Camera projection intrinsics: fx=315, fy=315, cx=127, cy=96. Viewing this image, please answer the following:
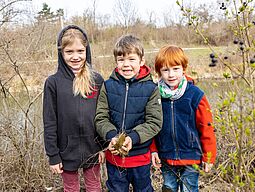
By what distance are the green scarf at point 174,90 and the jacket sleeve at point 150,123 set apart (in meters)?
0.08

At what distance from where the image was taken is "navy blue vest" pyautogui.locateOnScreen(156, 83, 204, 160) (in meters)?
2.27

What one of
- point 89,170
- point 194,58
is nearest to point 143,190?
point 89,170

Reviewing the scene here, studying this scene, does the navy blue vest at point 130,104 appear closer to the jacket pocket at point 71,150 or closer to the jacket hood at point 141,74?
the jacket hood at point 141,74

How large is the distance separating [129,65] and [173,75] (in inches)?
12.9

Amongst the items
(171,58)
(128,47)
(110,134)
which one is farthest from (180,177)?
(128,47)

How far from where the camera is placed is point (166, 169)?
2496 millimetres

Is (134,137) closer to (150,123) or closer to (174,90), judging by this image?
(150,123)

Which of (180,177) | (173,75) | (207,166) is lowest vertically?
(180,177)

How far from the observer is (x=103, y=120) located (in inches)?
90.1

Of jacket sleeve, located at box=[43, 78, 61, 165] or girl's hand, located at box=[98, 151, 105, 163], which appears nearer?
jacket sleeve, located at box=[43, 78, 61, 165]

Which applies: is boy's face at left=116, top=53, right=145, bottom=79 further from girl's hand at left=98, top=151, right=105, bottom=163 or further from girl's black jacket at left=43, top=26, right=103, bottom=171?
girl's hand at left=98, top=151, right=105, bottom=163

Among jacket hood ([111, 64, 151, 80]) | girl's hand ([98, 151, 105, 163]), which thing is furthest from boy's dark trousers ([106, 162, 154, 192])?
jacket hood ([111, 64, 151, 80])

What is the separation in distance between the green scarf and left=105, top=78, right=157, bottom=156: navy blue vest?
0.07m

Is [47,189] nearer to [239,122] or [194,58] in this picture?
[239,122]
